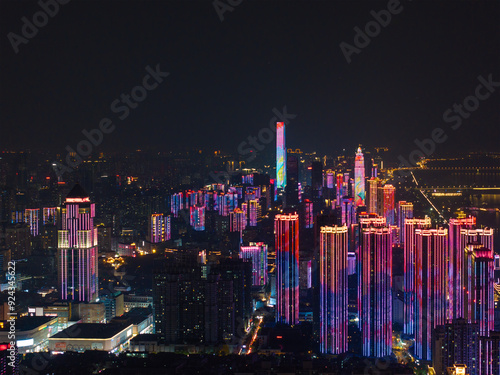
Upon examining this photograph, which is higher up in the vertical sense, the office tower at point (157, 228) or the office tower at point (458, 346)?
the office tower at point (157, 228)

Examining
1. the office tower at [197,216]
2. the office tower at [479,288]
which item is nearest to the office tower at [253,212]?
the office tower at [197,216]

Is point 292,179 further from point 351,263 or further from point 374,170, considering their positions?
point 351,263

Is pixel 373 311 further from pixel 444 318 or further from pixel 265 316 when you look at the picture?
pixel 265 316

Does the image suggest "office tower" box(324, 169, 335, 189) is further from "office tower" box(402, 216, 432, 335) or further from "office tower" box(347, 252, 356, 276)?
"office tower" box(347, 252, 356, 276)

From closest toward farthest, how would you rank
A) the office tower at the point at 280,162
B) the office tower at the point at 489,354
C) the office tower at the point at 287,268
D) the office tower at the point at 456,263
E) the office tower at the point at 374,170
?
the office tower at the point at 489,354 < the office tower at the point at 456,263 < the office tower at the point at 287,268 < the office tower at the point at 374,170 < the office tower at the point at 280,162

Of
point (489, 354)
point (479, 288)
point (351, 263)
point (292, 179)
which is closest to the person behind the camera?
point (489, 354)

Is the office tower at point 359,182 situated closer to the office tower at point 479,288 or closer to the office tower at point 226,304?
the office tower at point 226,304

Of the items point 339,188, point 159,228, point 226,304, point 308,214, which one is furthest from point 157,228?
point 226,304
